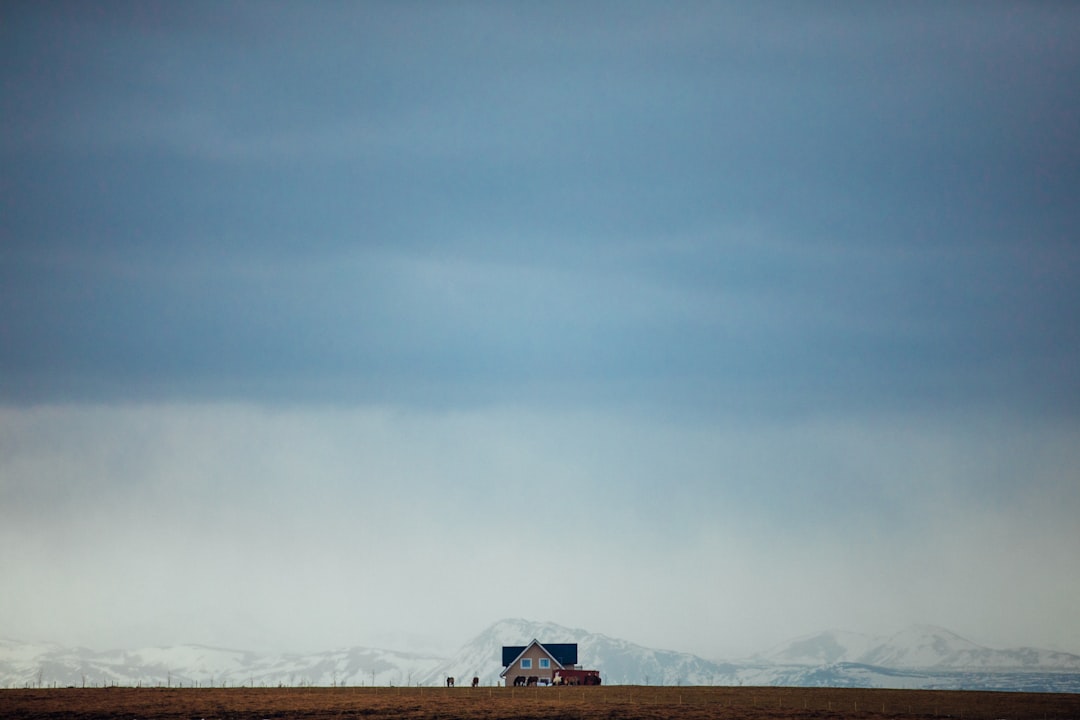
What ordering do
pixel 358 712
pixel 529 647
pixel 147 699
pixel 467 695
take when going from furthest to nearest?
1. pixel 529 647
2. pixel 467 695
3. pixel 147 699
4. pixel 358 712

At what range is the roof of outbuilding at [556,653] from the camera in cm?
16538

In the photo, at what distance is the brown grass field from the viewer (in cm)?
10356

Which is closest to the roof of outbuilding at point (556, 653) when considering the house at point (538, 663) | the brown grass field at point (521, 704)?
the house at point (538, 663)

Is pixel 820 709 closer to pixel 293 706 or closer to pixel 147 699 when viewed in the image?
pixel 293 706

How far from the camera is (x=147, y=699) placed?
114 m

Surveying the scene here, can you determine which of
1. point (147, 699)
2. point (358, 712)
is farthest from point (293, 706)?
point (147, 699)

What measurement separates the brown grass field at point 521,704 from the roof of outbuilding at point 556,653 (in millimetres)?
32789

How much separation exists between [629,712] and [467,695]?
23564mm

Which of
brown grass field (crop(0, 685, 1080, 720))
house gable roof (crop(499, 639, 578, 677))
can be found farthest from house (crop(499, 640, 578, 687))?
brown grass field (crop(0, 685, 1080, 720))

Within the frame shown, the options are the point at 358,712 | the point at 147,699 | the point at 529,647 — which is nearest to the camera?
the point at 358,712

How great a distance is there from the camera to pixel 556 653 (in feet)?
550

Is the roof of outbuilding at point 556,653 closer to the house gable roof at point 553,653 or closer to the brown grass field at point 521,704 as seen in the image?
the house gable roof at point 553,653

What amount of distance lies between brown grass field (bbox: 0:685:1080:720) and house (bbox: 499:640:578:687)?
2902cm

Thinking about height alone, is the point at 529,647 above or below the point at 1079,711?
above
